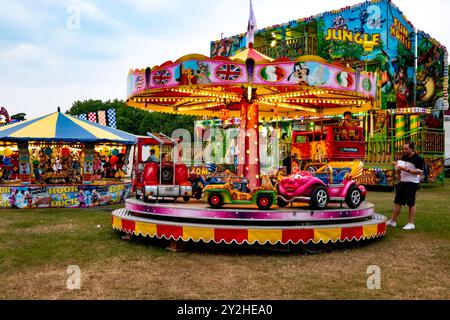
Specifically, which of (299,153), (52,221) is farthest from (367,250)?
(52,221)

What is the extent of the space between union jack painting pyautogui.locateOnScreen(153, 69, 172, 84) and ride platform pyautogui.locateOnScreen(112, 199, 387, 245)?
Answer: 7.63 ft

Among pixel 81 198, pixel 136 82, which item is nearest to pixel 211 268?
pixel 136 82

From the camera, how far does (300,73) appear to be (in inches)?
302

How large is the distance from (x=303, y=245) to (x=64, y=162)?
59.6ft

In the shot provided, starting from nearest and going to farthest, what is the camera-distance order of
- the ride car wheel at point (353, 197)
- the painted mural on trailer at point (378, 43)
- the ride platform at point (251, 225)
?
the ride platform at point (251, 225), the ride car wheel at point (353, 197), the painted mural on trailer at point (378, 43)

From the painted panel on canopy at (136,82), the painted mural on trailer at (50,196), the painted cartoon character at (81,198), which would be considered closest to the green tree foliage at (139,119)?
the painted mural on trailer at (50,196)

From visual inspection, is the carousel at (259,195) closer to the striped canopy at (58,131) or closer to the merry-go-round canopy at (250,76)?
the merry-go-round canopy at (250,76)

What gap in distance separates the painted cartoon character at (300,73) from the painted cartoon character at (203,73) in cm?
143

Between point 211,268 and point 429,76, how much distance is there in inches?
914

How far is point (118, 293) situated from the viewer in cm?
495

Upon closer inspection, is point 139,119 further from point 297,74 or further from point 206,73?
point 297,74

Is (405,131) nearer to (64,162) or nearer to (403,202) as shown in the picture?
(403,202)

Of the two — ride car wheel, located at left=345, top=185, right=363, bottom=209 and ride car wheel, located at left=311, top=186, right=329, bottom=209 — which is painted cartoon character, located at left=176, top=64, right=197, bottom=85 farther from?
ride car wheel, located at left=345, top=185, right=363, bottom=209

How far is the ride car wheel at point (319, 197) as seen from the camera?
767 centimetres
